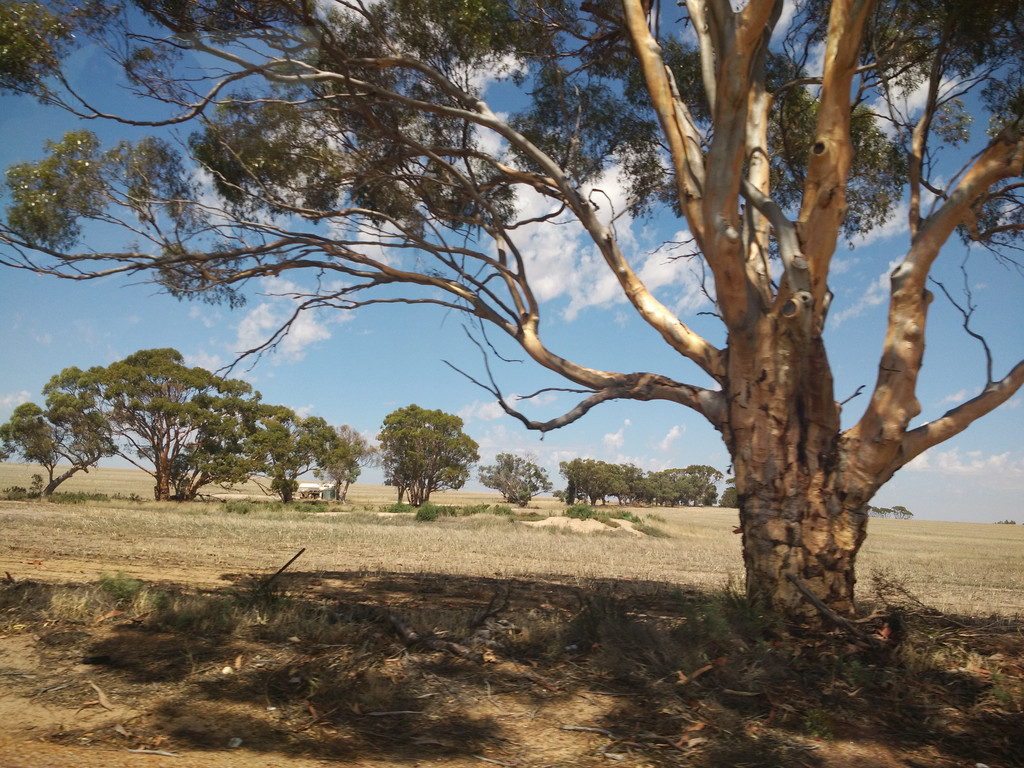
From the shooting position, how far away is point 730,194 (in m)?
5.72

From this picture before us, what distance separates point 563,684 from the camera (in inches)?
177

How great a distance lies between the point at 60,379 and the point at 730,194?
31121 millimetres

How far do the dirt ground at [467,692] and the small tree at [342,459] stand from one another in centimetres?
3144

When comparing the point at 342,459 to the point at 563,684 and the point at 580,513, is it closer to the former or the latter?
the point at 580,513

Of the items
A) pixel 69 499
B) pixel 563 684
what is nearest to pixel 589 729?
pixel 563 684

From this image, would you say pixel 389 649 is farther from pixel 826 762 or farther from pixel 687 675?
pixel 826 762

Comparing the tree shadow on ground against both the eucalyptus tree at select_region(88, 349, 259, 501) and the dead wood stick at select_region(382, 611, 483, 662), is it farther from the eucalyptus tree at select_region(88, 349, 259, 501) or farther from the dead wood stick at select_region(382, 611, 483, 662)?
the eucalyptus tree at select_region(88, 349, 259, 501)

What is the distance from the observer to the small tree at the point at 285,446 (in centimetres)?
3234

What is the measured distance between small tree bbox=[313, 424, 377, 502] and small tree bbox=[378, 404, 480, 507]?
99.8 inches

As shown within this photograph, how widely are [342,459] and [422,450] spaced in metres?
4.78

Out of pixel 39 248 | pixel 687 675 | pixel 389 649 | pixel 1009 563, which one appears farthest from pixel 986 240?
pixel 1009 563

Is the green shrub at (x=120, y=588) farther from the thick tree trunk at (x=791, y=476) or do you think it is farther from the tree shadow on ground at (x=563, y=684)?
the thick tree trunk at (x=791, y=476)

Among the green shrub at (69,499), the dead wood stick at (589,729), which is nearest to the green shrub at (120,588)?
the dead wood stick at (589,729)

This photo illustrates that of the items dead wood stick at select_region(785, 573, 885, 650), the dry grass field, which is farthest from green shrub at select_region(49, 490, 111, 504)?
dead wood stick at select_region(785, 573, 885, 650)
